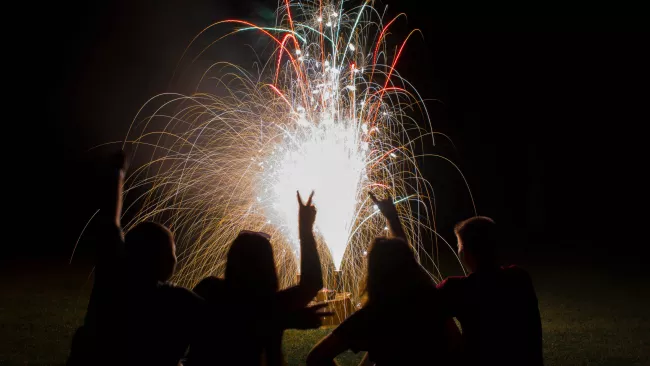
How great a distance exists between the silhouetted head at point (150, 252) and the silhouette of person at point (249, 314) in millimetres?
308

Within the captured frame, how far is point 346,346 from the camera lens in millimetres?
2697

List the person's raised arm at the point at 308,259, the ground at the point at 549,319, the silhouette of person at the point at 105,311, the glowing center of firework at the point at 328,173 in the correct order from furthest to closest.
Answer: the glowing center of firework at the point at 328,173
the ground at the point at 549,319
the person's raised arm at the point at 308,259
the silhouette of person at the point at 105,311

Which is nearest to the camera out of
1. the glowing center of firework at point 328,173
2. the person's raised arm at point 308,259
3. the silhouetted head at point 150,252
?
the silhouetted head at point 150,252

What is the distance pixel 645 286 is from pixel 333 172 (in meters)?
9.00

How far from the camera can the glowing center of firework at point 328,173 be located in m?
8.66

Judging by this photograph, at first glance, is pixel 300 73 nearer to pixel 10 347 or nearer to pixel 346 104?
pixel 346 104

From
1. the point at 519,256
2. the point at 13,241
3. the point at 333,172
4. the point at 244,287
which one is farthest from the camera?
the point at 13,241

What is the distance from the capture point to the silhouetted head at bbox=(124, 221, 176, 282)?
2.68 metres

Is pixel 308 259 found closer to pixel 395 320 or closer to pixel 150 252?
pixel 395 320

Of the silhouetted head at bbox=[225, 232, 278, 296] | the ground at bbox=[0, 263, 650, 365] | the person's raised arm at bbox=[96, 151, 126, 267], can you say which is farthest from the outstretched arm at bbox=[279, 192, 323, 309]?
the ground at bbox=[0, 263, 650, 365]

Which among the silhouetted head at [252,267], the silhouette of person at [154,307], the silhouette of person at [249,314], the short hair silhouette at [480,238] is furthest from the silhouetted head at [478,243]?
the silhouette of person at [154,307]

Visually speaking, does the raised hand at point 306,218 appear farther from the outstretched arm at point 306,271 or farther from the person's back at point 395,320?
the person's back at point 395,320

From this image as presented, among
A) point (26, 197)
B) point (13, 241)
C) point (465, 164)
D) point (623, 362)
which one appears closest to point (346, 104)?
point (623, 362)

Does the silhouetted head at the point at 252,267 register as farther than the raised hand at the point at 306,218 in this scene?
No
